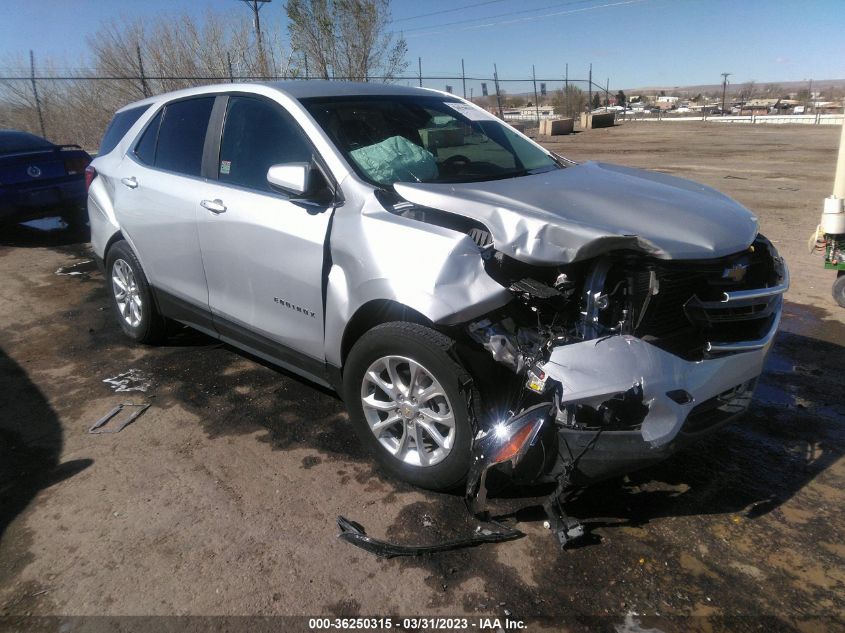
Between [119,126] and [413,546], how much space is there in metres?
4.23

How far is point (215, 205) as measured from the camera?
378cm

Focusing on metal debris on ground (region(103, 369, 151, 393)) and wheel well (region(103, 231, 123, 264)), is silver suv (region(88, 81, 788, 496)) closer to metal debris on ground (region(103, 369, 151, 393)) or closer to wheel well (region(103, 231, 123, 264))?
metal debris on ground (region(103, 369, 151, 393))

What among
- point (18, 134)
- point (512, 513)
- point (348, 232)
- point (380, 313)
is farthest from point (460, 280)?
point (18, 134)

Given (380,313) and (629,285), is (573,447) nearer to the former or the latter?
(629,285)

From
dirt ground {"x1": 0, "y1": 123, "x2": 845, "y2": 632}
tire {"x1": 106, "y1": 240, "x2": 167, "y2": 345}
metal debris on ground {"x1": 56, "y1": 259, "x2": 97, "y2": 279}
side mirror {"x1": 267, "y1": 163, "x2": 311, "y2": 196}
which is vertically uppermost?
side mirror {"x1": 267, "y1": 163, "x2": 311, "y2": 196}

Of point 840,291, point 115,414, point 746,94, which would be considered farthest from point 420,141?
point 746,94

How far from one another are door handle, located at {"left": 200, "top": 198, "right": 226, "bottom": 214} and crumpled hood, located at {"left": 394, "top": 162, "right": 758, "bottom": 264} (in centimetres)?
126

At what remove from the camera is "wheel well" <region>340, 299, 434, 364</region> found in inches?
113

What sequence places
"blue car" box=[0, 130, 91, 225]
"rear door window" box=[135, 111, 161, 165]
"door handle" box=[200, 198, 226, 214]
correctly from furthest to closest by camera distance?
"blue car" box=[0, 130, 91, 225]
"rear door window" box=[135, 111, 161, 165]
"door handle" box=[200, 198, 226, 214]

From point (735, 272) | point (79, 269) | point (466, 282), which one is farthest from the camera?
point (79, 269)

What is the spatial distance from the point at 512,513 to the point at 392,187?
169 centimetres

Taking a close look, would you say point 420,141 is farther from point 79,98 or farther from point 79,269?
point 79,98

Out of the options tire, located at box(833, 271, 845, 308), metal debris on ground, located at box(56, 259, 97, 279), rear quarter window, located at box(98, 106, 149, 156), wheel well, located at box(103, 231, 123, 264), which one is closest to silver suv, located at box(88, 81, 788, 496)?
wheel well, located at box(103, 231, 123, 264)

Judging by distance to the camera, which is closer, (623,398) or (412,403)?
(623,398)
